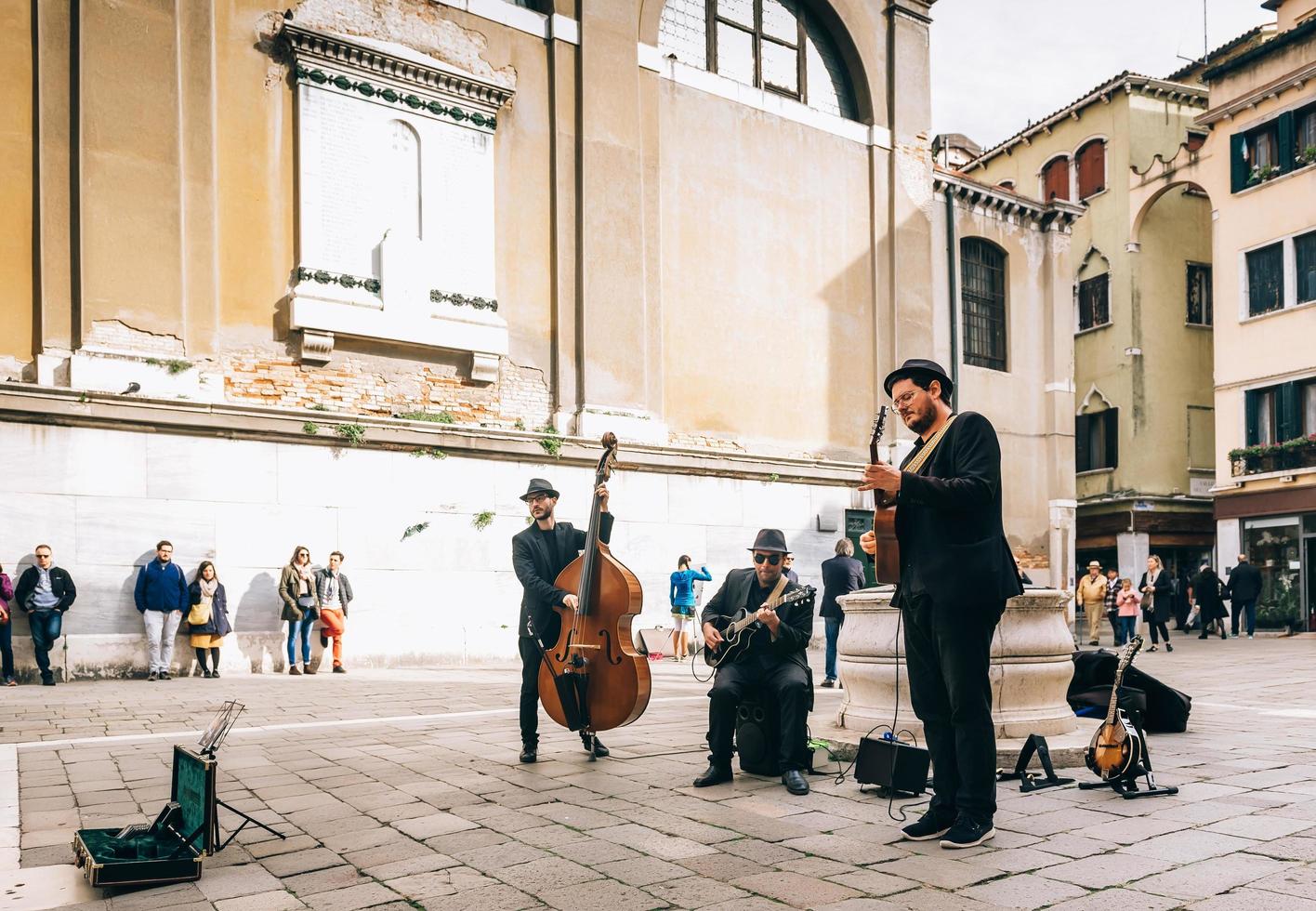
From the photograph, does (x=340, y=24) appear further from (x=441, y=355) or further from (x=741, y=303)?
(x=741, y=303)

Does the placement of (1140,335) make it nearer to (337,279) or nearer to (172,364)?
(337,279)

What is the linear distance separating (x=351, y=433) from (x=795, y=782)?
10.9m

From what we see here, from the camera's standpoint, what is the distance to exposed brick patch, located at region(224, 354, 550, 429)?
15.5 metres

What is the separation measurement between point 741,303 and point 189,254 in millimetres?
9571

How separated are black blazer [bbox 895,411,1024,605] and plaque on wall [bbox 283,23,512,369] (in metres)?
12.3

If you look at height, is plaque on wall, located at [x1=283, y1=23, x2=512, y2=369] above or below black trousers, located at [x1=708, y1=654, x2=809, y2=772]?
above

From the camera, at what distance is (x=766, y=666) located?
6.96 metres

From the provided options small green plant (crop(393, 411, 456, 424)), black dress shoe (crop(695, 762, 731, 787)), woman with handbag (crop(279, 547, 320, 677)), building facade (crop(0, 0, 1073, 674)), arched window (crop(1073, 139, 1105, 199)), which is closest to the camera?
black dress shoe (crop(695, 762, 731, 787))

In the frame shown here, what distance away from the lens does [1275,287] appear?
27000 mm

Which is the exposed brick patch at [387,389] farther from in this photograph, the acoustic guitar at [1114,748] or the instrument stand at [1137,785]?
the instrument stand at [1137,785]

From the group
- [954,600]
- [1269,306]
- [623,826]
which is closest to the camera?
[954,600]

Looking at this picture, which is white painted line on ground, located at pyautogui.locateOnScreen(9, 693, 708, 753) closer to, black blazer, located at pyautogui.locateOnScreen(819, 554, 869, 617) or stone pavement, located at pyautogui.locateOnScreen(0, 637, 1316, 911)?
stone pavement, located at pyautogui.locateOnScreen(0, 637, 1316, 911)

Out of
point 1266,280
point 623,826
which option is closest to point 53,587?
point 623,826

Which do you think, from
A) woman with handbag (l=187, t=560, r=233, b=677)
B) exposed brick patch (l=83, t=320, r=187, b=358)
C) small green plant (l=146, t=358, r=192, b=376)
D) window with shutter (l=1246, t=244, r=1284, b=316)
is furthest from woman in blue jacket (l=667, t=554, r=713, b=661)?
window with shutter (l=1246, t=244, r=1284, b=316)
